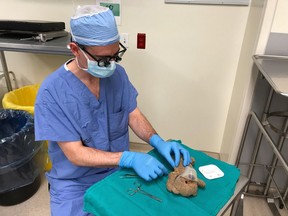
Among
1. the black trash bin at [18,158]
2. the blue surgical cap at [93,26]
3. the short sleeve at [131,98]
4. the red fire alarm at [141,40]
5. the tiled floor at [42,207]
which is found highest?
the blue surgical cap at [93,26]

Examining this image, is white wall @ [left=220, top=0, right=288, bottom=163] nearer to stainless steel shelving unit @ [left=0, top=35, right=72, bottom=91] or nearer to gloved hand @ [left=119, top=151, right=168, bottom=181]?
gloved hand @ [left=119, top=151, right=168, bottom=181]

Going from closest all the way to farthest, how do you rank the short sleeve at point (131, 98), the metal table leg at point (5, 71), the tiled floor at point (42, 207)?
the short sleeve at point (131, 98)
the tiled floor at point (42, 207)
the metal table leg at point (5, 71)

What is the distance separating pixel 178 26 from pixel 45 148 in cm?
125

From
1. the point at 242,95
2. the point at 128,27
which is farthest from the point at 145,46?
the point at 242,95

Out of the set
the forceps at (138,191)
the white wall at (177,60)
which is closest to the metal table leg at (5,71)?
the white wall at (177,60)

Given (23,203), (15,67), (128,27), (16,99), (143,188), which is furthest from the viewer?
(15,67)

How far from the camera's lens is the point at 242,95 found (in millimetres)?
1583

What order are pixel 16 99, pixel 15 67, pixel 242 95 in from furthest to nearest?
pixel 15 67
pixel 16 99
pixel 242 95

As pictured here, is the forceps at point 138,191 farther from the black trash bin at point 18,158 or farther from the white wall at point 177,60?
the white wall at point 177,60

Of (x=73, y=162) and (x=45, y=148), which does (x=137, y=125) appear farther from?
(x=45, y=148)

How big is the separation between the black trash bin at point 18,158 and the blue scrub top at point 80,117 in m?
0.43

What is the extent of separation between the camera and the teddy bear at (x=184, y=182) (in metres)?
0.90

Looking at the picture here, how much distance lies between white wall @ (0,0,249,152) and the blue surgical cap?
2.94 ft

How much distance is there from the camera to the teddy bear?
0.90 meters
